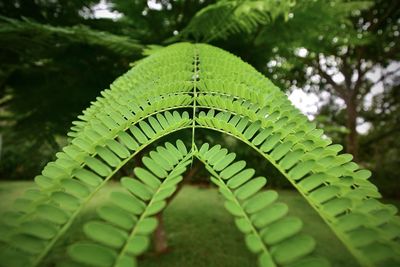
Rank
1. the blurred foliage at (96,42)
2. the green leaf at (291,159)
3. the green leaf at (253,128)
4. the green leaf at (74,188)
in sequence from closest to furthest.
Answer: the green leaf at (74,188) → the green leaf at (291,159) → the green leaf at (253,128) → the blurred foliage at (96,42)

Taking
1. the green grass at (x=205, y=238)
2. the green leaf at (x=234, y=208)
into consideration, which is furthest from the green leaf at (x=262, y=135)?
the green grass at (x=205, y=238)

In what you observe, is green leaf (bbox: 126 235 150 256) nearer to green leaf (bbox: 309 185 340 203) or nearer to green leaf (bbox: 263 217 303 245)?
green leaf (bbox: 263 217 303 245)

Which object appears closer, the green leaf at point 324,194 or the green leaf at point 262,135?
the green leaf at point 324,194

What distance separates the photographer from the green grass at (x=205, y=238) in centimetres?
348

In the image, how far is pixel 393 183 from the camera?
860 centimetres

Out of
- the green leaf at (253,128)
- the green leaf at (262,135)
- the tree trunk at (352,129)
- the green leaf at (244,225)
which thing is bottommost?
the green leaf at (244,225)

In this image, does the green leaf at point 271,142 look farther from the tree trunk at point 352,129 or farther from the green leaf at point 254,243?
the tree trunk at point 352,129

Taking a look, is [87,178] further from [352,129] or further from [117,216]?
[352,129]

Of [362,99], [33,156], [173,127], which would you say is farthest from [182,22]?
[362,99]

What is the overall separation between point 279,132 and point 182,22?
1.65m

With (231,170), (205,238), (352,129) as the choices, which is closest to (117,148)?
(231,170)

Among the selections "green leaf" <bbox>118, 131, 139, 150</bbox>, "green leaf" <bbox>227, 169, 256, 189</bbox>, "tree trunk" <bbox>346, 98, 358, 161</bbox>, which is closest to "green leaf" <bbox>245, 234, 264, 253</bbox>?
"green leaf" <bbox>227, 169, 256, 189</bbox>

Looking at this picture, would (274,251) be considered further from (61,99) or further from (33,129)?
(33,129)

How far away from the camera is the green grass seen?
11.4 ft
